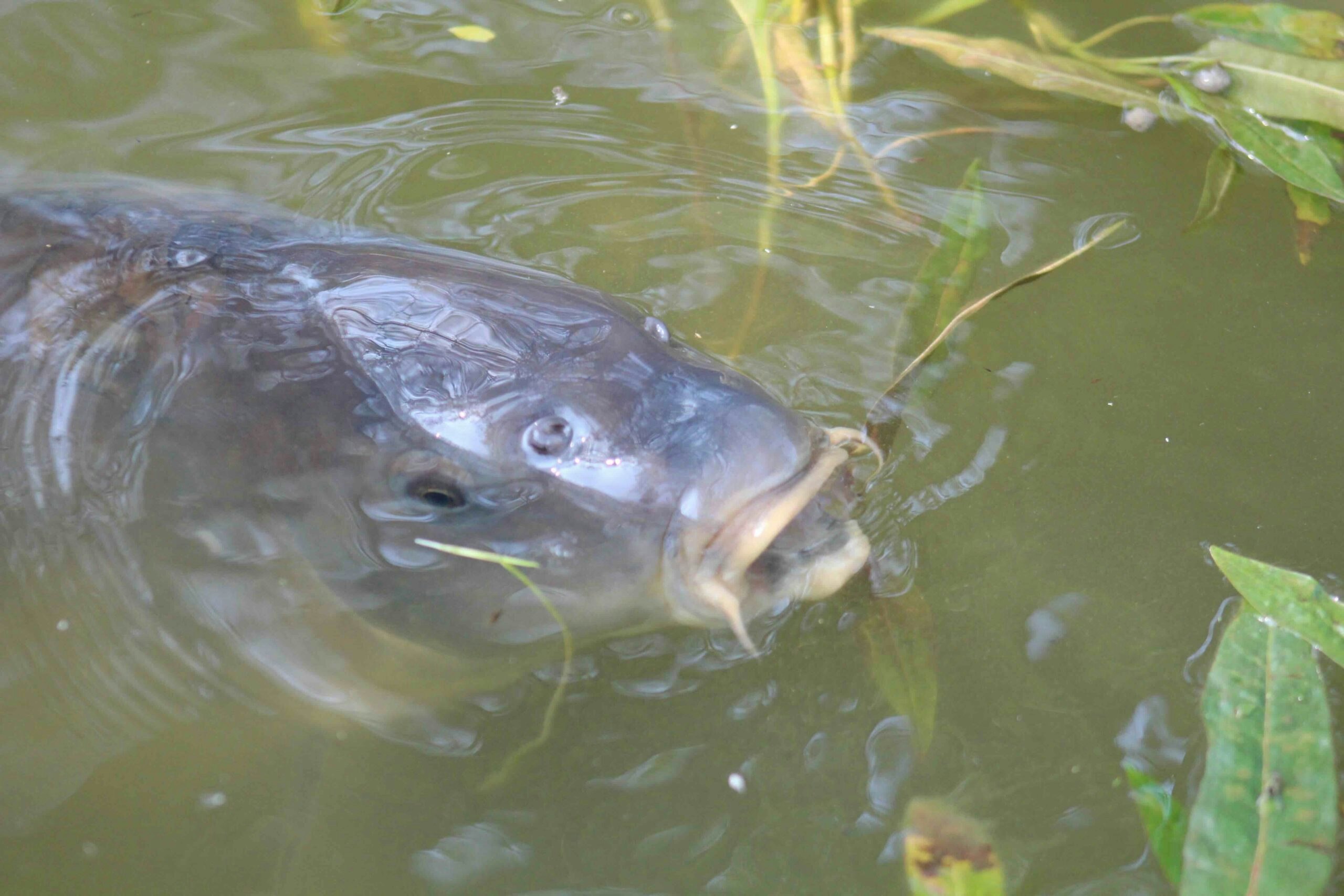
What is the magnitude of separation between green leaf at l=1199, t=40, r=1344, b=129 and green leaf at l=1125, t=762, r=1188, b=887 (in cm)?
190

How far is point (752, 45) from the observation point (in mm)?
3332

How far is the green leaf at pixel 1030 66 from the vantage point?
10.4 feet

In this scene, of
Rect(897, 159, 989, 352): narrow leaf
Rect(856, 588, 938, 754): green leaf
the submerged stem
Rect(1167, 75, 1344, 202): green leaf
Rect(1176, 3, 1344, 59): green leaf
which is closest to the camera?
Rect(856, 588, 938, 754): green leaf

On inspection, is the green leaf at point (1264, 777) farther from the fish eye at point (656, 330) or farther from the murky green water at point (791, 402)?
the fish eye at point (656, 330)

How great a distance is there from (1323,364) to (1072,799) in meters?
1.31

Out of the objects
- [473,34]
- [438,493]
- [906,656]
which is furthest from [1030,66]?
[438,493]

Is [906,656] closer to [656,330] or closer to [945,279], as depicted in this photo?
[656,330]

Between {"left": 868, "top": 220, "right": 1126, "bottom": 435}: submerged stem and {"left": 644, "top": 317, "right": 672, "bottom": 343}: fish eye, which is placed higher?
{"left": 644, "top": 317, "right": 672, "bottom": 343}: fish eye

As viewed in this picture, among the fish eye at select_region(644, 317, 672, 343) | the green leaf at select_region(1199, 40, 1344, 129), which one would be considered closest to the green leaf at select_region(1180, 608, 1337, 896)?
the fish eye at select_region(644, 317, 672, 343)

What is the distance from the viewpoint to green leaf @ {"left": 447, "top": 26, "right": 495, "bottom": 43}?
3336 millimetres

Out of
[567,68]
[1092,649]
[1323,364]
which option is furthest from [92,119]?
[1323,364]

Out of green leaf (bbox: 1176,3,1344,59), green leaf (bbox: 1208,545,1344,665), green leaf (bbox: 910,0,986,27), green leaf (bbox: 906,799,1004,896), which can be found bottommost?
green leaf (bbox: 906,799,1004,896)

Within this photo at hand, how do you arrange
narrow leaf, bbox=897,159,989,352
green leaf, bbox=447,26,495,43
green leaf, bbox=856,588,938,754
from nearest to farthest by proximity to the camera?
1. green leaf, bbox=856,588,938,754
2. narrow leaf, bbox=897,159,989,352
3. green leaf, bbox=447,26,495,43

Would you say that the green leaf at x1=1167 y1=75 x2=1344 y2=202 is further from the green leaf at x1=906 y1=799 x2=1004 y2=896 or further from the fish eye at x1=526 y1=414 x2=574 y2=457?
the fish eye at x1=526 y1=414 x2=574 y2=457
